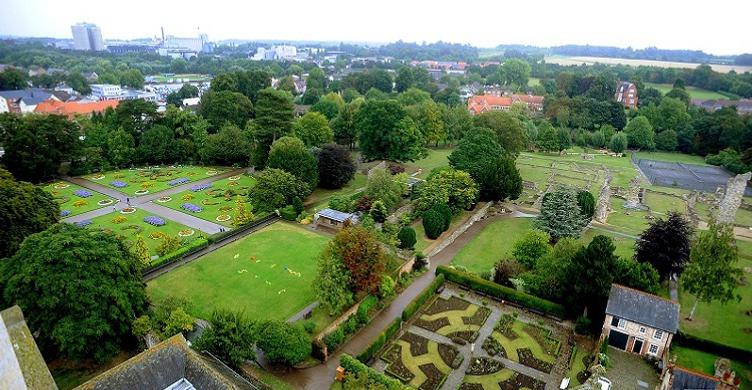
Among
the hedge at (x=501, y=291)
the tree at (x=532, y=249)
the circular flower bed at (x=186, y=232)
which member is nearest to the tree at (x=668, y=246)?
the tree at (x=532, y=249)

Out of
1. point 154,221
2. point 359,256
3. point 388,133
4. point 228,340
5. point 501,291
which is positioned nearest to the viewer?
point 228,340

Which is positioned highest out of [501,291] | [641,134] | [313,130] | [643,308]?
[313,130]

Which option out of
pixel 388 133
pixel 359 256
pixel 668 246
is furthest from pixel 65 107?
pixel 668 246

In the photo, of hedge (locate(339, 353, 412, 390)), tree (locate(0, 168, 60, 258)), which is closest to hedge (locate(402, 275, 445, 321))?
hedge (locate(339, 353, 412, 390))

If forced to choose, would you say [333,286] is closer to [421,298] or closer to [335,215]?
[421,298]

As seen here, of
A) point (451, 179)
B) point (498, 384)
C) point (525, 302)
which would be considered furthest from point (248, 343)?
point (451, 179)

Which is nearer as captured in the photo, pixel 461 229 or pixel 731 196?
pixel 731 196

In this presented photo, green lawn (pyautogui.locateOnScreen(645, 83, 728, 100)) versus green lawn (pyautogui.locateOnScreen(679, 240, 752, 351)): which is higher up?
green lawn (pyautogui.locateOnScreen(645, 83, 728, 100))

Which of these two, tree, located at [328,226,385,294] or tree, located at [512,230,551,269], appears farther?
tree, located at [512,230,551,269]

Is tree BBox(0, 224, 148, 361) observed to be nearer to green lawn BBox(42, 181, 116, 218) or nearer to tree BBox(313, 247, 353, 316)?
tree BBox(313, 247, 353, 316)
